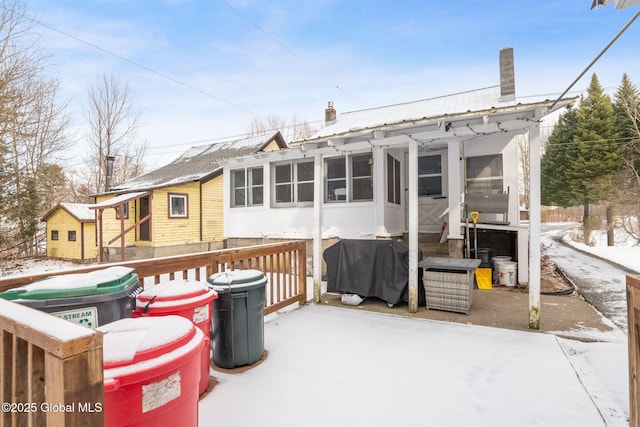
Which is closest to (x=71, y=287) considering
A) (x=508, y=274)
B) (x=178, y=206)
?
(x=508, y=274)

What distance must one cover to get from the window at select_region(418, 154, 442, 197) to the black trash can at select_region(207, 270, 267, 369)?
234 inches

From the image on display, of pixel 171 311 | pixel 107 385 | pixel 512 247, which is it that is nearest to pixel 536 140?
Result: pixel 512 247

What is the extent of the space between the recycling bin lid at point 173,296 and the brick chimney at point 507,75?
744cm

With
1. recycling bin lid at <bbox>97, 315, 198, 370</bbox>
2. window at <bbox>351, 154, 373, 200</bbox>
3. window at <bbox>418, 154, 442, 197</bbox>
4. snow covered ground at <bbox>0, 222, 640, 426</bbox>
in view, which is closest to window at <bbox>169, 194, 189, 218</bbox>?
window at <bbox>351, 154, 373, 200</bbox>

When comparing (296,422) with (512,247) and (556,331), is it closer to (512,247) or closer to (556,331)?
(556,331)

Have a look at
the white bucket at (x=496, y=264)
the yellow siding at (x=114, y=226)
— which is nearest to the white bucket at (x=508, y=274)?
the white bucket at (x=496, y=264)

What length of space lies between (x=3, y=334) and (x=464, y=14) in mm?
9555

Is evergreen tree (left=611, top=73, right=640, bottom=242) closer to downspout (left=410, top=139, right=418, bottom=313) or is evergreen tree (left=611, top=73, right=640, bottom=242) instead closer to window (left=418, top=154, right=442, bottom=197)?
window (left=418, top=154, right=442, bottom=197)

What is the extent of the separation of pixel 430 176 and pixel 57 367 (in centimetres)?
778

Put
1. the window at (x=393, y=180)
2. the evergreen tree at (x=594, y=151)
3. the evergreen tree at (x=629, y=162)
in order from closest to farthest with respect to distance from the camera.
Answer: the window at (x=393, y=180), the evergreen tree at (x=629, y=162), the evergreen tree at (x=594, y=151)

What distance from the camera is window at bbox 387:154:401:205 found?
7164 mm

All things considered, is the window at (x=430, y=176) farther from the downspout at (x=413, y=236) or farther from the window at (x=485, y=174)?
the downspout at (x=413, y=236)

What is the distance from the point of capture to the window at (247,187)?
354 inches

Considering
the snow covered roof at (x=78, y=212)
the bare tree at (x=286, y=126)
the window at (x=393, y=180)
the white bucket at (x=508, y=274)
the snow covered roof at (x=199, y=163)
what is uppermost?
the bare tree at (x=286, y=126)
